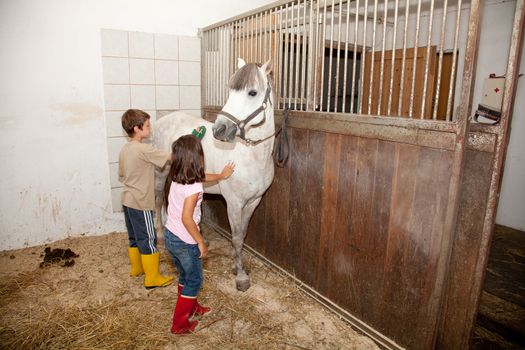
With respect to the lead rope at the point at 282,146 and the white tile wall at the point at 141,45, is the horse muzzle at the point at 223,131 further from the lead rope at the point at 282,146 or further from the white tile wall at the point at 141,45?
the white tile wall at the point at 141,45

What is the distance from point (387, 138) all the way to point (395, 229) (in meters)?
0.50

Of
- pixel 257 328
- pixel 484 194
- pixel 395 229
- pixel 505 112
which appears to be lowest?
pixel 257 328

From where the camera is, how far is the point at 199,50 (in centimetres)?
370

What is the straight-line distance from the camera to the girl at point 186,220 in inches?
69.8

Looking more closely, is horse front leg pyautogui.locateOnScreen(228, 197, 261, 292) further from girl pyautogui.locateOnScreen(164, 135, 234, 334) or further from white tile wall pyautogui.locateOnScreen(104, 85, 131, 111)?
white tile wall pyautogui.locateOnScreen(104, 85, 131, 111)

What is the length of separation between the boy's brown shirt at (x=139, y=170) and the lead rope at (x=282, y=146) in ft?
2.67

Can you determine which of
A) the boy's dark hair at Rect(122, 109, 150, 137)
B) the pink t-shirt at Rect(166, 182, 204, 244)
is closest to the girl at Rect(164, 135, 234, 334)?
the pink t-shirt at Rect(166, 182, 204, 244)

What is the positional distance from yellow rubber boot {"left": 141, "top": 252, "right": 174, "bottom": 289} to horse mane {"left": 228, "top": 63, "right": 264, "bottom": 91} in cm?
137

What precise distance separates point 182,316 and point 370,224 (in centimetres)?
125

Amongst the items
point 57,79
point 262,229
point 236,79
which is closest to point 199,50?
point 57,79

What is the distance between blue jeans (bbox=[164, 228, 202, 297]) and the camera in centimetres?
189

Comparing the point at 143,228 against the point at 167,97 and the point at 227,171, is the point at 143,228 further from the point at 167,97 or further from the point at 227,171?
Answer: the point at 167,97

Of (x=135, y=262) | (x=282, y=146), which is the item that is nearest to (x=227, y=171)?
(x=282, y=146)

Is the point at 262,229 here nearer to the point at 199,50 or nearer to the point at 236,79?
the point at 236,79
